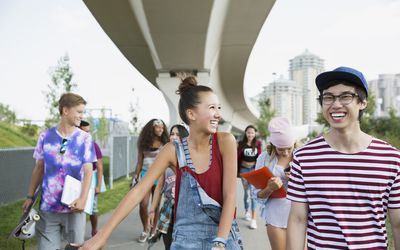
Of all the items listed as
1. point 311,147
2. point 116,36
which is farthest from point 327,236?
point 116,36

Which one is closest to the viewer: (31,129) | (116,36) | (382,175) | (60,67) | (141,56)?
(382,175)

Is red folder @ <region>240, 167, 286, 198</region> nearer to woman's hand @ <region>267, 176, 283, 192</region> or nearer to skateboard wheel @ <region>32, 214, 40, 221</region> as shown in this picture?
woman's hand @ <region>267, 176, 283, 192</region>

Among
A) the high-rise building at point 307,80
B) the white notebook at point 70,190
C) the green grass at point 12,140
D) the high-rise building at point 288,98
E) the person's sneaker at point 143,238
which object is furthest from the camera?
the high-rise building at point 307,80

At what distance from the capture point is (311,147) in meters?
2.36

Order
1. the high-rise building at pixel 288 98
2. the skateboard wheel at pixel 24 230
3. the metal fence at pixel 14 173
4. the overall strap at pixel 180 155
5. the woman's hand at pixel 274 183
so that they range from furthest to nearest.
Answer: the high-rise building at pixel 288 98 → the metal fence at pixel 14 173 → the woman's hand at pixel 274 183 → the skateboard wheel at pixel 24 230 → the overall strap at pixel 180 155

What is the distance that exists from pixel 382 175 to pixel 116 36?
61.2 ft

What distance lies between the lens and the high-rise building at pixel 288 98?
135 meters

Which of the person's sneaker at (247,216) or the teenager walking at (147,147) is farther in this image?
the person's sneaker at (247,216)

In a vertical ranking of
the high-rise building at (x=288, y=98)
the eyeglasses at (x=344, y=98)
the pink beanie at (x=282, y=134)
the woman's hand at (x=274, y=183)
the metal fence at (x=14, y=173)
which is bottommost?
the metal fence at (x=14, y=173)

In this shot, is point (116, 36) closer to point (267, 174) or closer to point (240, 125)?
point (267, 174)

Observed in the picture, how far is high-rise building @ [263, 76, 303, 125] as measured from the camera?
13479 centimetres

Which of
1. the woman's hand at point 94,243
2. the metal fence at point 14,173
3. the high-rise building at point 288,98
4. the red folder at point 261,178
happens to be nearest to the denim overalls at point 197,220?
the woman's hand at point 94,243

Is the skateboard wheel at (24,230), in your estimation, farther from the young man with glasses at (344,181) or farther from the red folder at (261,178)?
the young man with glasses at (344,181)

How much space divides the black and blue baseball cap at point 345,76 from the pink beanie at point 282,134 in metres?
2.05
